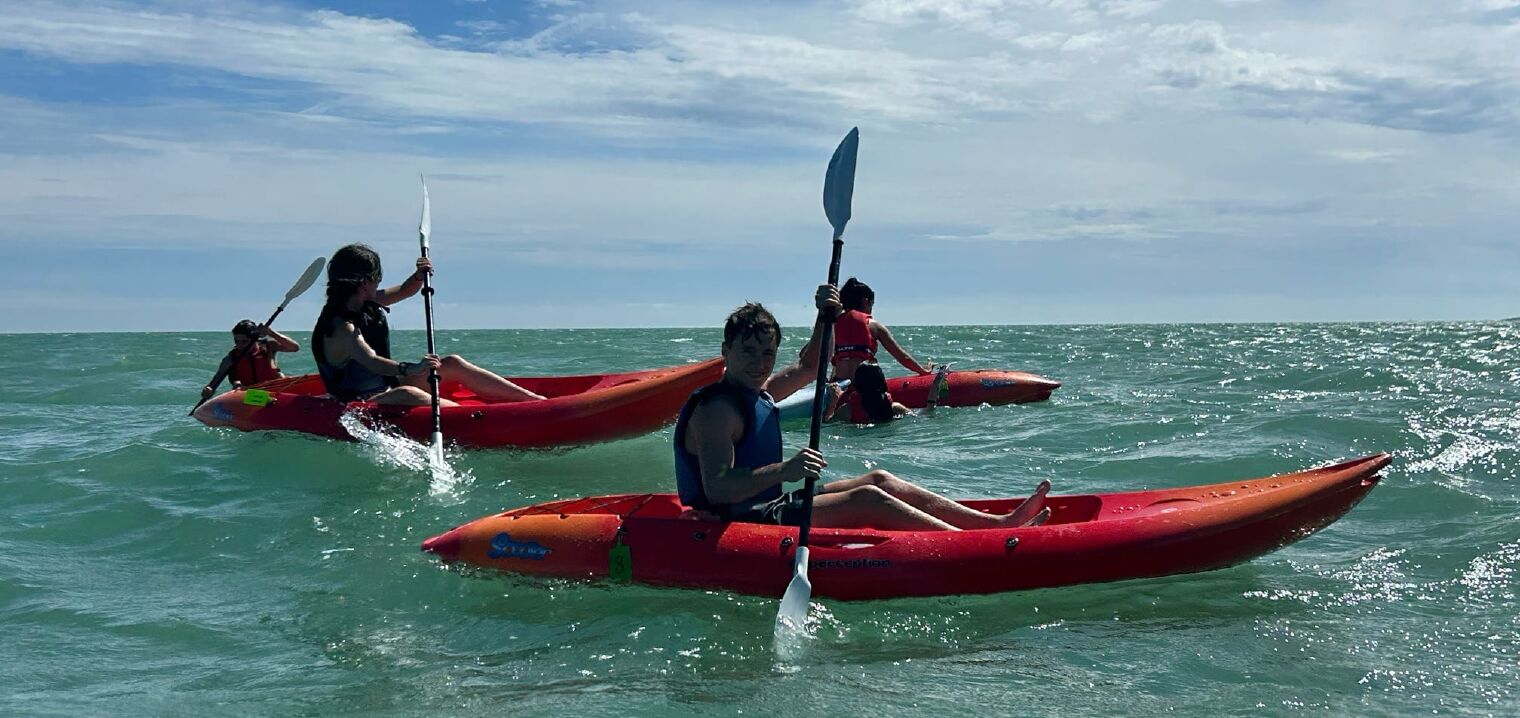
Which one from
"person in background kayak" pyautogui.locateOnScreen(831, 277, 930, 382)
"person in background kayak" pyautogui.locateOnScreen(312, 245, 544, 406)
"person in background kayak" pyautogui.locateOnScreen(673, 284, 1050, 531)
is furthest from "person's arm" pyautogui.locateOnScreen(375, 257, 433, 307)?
"person in background kayak" pyautogui.locateOnScreen(673, 284, 1050, 531)

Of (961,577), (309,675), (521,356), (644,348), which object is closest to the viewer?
(309,675)

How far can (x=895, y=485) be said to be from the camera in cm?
578

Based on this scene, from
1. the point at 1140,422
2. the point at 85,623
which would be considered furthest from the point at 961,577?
the point at 1140,422

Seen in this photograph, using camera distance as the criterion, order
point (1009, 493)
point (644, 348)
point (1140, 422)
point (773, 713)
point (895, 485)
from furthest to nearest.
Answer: point (644, 348) < point (1140, 422) < point (1009, 493) < point (895, 485) < point (773, 713)

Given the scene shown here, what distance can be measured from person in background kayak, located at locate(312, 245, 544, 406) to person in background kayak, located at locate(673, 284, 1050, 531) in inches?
141

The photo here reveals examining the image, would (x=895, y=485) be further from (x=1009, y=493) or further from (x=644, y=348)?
(x=644, y=348)

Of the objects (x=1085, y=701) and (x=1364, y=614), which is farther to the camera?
(x=1364, y=614)

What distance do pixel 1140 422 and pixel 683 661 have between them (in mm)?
7998

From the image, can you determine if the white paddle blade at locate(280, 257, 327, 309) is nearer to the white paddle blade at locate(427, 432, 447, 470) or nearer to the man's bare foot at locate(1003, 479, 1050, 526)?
the white paddle blade at locate(427, 432, 447, 470)

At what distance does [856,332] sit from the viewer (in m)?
11.8

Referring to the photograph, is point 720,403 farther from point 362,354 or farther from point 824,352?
point 362,354

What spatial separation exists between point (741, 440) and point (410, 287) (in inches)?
213

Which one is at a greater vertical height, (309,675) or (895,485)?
(895,485)

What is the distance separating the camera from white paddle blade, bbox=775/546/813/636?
5082mm
